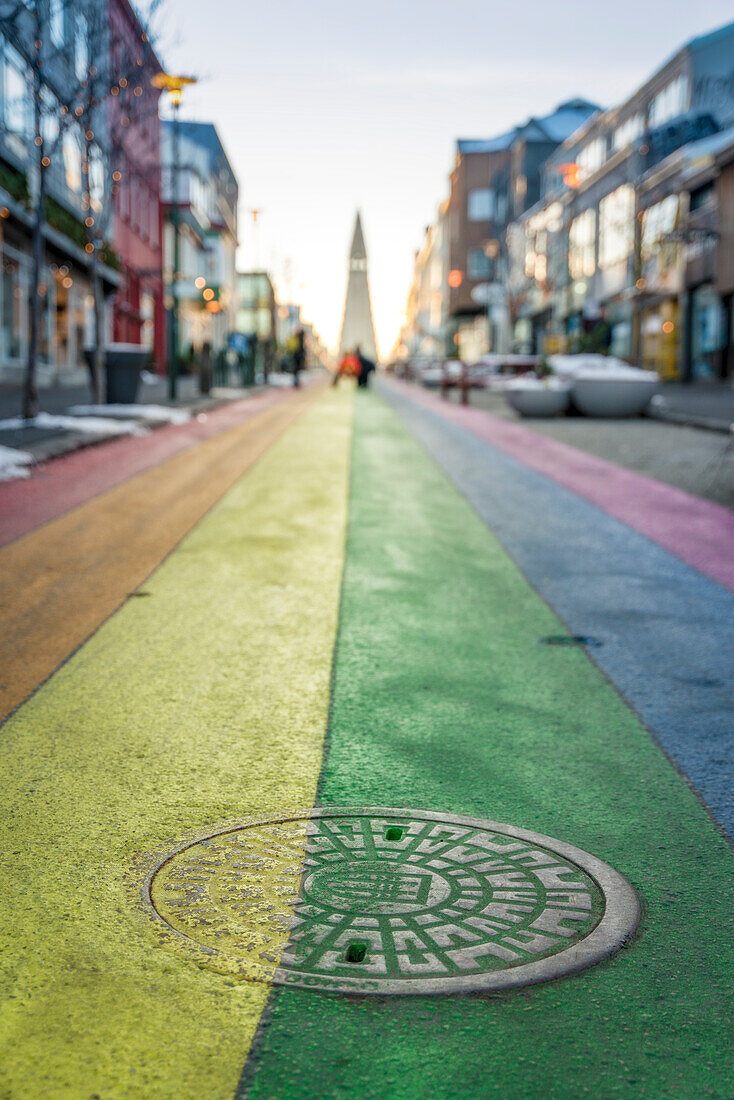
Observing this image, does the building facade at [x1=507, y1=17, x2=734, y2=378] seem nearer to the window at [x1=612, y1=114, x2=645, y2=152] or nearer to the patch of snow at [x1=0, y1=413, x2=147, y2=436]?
the window at [x1=612, y1=114, x2=645, y2=152]

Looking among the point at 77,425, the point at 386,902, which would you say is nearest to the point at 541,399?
the point at 77,425

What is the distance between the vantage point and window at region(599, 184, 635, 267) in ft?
164

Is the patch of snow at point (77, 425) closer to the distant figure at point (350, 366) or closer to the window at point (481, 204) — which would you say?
the distant figure at point (350, 366)

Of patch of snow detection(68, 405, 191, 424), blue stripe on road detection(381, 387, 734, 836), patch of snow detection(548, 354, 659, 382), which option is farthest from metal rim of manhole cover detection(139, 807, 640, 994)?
patch of snow detection(548, 354, 659, 382)

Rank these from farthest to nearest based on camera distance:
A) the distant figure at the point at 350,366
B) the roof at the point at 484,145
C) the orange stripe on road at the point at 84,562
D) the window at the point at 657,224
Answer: the roof at the point at 484,145, the window at the point at 657,224, the distant figure at the point at 350,366, the orange stripe on road at the point at 84,562

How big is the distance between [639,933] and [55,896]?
1.30 meters

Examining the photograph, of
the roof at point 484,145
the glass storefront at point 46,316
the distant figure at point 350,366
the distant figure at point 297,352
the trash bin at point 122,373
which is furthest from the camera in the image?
the roof at point 484,145

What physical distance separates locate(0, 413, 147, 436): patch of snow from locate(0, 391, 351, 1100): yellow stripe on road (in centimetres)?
976

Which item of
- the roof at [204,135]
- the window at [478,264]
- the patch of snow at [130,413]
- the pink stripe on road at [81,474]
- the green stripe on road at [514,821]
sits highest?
the roof at [204,135]

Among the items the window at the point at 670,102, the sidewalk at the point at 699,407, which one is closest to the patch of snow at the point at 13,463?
the sidewalk at the point at 699,407

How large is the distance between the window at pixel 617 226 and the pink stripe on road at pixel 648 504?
1354 inches

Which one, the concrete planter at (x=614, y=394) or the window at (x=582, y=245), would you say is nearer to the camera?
the concrete planter at (x=614, y=394)

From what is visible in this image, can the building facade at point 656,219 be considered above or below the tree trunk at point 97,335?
above

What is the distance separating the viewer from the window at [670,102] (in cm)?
4438
